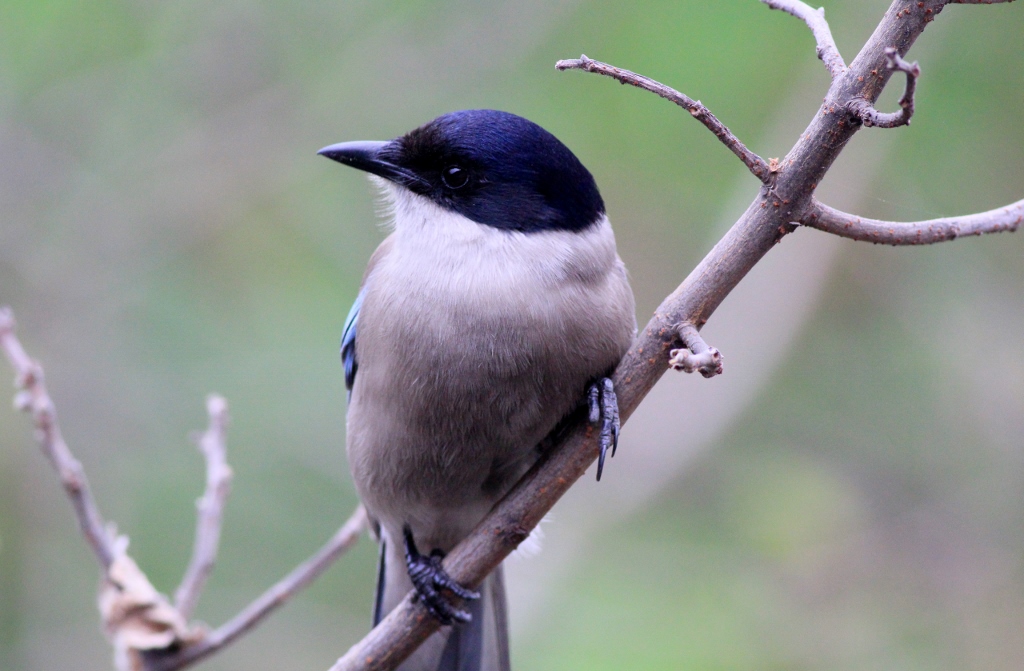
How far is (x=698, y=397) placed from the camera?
18.6 feet

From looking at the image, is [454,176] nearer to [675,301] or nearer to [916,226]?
[675,301]

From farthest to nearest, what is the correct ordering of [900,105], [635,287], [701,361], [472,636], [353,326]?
[635,287] → [472,636] → [353,326] → [701,361] → [900,105]

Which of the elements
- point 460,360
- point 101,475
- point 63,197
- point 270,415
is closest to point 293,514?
point 270,415

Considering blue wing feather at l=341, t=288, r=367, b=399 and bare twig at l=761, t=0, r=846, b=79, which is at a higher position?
bare twig at l=761, t=0, r=846, b=79

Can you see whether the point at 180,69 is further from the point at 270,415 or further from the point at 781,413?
the point at 781,413

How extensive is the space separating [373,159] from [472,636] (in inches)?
76.5

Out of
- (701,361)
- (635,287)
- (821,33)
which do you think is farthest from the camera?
(635,287)

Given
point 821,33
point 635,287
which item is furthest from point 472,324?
point 635,287

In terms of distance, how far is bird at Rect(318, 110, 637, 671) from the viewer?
3.29m

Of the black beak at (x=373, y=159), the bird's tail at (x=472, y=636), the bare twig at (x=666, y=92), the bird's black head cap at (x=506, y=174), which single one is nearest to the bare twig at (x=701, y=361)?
the bare twig at (x=666, y=92)

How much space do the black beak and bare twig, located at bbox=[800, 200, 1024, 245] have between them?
153 cm

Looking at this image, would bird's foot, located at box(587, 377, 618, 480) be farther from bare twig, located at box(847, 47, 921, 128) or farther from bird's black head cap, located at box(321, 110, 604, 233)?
bare twig, located at box(847, 47, 921, 128)

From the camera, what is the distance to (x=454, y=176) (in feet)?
11.9

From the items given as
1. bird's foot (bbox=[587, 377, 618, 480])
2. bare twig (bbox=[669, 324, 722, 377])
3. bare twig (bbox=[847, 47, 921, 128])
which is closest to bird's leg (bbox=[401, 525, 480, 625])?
bird's foot (bbox=[587, 377, 618, 480])
